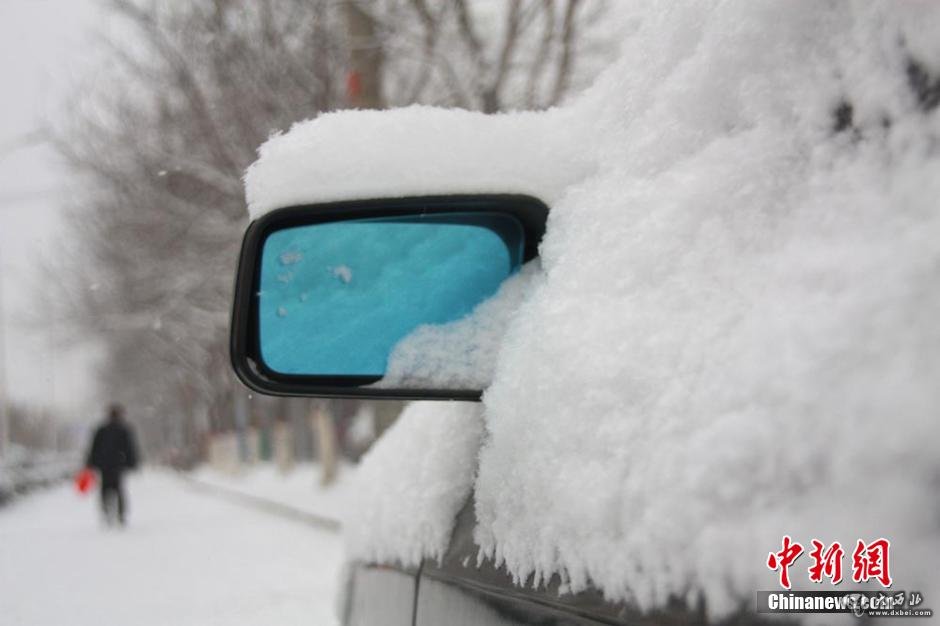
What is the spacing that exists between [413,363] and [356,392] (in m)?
0.11

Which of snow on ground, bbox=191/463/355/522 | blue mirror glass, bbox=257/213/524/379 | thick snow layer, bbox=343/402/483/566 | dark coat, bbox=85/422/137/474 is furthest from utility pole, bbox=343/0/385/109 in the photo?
blue mirror glass, bbox=257/213/524/379

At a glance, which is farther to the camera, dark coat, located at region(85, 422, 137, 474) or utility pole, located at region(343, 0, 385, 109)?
dark coat, located at region(85, 422, 137, 474)

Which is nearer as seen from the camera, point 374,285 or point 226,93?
point 374,285

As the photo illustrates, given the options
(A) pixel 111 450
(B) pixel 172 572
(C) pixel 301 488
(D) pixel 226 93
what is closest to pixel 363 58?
(D) pixel 226 93

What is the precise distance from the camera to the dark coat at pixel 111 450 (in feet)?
48.7

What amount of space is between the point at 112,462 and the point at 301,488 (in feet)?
16.7

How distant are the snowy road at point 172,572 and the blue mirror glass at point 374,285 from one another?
299 cm

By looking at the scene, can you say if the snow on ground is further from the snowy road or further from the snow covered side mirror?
the snow covered side mirror

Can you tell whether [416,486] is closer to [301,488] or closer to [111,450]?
[111,450]

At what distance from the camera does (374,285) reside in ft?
5.33

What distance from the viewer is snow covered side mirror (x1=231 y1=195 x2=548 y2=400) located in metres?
1.53

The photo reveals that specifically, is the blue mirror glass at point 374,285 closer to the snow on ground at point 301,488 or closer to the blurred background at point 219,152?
the blurred background at point 219,152

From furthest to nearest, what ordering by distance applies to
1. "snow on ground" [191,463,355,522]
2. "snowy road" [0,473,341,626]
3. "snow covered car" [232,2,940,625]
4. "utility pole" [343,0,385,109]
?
1. "snow on ground" [191,463,355,522]
2. "utility pole" [343,0,385,109]
3. "snowy road" [0,473,341,626]
4. "snow covered car" [232,2,940,625]

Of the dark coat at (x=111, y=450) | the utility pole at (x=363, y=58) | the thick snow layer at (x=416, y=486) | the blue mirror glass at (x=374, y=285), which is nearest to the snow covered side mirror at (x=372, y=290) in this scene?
the blue mirror glass at (x=374, y=285)
